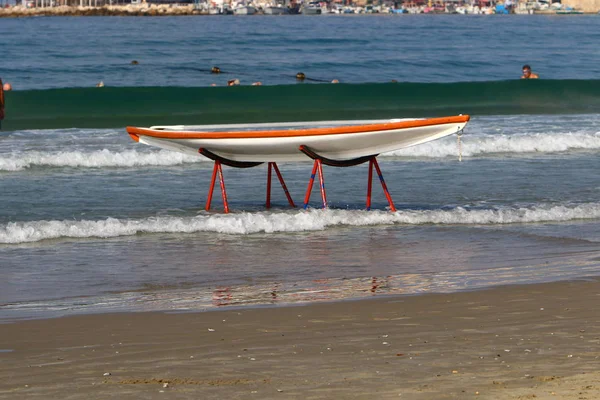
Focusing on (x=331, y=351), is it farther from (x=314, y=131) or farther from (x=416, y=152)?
(x=416, y=152)

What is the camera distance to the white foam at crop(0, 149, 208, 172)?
53.1 ft

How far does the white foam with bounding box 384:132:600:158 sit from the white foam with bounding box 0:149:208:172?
3.85 meters

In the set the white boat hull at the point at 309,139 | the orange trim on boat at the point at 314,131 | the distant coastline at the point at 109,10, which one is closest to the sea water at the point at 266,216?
the white boat hull at the point at 309,139

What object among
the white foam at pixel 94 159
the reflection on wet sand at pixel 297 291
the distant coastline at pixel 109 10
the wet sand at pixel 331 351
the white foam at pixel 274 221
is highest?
the wet sand at pixel 331 351

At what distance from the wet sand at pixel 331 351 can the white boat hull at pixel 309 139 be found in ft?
11.7

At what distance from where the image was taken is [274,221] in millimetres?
11281

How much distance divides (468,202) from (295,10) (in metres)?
150

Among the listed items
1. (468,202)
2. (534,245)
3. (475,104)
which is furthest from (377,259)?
(475,104)

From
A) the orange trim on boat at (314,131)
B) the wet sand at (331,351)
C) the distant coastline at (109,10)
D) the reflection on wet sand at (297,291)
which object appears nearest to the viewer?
the wet sand at (331,351)

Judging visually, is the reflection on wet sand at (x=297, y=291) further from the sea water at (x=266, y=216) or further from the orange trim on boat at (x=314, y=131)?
the orange trim on boat at (x=314, y=131)

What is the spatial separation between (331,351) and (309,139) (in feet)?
17.1

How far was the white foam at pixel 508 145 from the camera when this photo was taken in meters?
17.5

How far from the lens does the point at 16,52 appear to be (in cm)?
4741

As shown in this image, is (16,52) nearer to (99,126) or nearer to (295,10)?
(99,126)
